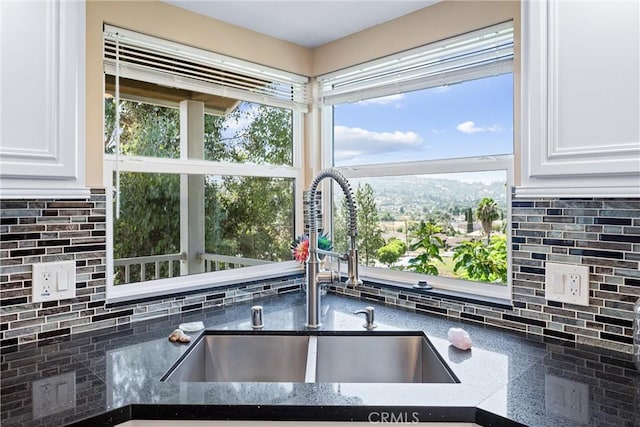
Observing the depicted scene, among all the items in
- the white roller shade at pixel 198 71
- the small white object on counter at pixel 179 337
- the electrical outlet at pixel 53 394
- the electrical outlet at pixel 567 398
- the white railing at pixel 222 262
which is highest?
the white roller shade at pixel 198 71

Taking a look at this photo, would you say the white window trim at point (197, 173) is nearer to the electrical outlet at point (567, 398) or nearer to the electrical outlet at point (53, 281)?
the electrical outlet at point (53, 281)

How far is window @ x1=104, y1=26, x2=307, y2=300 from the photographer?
1.70 metres

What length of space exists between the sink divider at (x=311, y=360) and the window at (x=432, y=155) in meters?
0.64

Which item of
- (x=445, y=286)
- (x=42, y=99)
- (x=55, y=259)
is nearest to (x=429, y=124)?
(x=445, y=286)

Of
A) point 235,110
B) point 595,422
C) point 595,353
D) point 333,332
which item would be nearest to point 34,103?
point 235,110

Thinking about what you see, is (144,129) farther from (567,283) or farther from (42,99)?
(567,283)

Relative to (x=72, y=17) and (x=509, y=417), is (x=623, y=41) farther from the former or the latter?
(x=72, y=17)

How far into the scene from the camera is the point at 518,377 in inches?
44.6

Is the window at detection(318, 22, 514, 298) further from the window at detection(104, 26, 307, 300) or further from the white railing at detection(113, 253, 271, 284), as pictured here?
the white railing at detection(113, 253, 271, 284)

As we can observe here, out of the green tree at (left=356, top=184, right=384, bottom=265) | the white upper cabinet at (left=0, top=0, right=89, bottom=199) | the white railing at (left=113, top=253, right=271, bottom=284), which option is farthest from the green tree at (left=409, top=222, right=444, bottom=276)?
the white upper cabinet at (left=0, top=0, right=89, bottom=199)

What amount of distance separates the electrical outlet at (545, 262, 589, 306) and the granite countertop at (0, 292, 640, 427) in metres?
0.16

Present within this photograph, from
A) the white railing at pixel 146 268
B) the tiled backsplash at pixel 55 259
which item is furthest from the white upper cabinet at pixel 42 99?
the white railing at pixel 146 268

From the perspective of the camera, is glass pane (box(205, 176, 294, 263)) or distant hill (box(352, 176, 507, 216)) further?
glass pane (box(205, 176, 294, 263))

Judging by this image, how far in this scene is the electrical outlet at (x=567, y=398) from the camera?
93 centimetres
